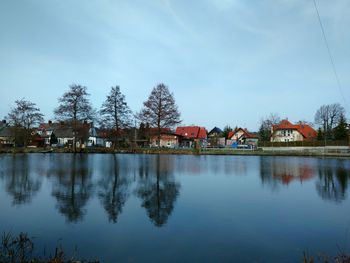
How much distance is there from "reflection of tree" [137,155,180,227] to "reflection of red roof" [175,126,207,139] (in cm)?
6855

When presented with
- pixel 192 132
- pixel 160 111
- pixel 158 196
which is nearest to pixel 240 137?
pixel 192 132

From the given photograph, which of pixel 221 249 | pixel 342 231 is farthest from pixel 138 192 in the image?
pixel 342 231

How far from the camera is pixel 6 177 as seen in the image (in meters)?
18.3

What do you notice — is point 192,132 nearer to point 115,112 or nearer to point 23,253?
point 115,112

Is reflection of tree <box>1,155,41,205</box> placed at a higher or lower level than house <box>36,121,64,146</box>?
lower

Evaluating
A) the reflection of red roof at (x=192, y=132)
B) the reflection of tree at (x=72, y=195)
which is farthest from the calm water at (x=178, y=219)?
the reflection of red roof at (x=192, y=132)

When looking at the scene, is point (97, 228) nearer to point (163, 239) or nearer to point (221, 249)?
point (163, 239)

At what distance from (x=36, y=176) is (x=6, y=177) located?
1672mm

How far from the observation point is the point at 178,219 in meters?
9.71

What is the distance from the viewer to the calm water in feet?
23.1

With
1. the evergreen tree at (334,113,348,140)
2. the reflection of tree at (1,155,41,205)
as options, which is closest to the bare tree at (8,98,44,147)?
the reflection of tree at (1,155,41,205)

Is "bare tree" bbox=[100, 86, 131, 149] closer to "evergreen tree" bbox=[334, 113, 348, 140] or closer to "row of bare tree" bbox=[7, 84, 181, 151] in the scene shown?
"row of bare tree" bbox=[7, 84, 181, 151]

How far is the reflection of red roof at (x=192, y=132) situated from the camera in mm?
87319

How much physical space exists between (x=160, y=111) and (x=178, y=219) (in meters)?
43.3
